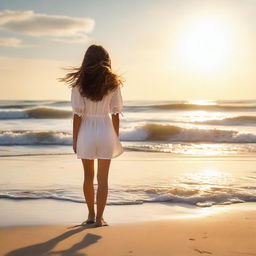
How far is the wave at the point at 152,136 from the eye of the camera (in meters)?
17.1

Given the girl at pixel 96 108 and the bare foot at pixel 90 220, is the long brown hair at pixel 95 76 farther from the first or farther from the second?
the bare foot at pixel 90 220

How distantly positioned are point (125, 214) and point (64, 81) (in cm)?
168

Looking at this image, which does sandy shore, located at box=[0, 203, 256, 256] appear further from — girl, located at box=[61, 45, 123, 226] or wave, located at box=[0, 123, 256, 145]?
wave, located at box=[0, 123, 256, 145]

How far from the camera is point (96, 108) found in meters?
4.85

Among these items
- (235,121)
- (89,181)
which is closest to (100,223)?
(89,181)

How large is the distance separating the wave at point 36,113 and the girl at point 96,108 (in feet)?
85.9

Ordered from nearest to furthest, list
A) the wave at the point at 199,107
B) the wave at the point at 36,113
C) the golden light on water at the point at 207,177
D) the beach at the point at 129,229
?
the beach at the point at 129,229, the golden light on water at the point at 207,177, the wave at the point at 36,113, the wave at the point at 199,107

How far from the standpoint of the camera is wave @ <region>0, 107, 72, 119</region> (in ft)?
103

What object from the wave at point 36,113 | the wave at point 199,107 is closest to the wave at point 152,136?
the wave at point 36,113

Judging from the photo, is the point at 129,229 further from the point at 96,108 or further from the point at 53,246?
the point at 96,108

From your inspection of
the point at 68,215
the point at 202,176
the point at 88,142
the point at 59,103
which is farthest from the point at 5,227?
the point at 59,103

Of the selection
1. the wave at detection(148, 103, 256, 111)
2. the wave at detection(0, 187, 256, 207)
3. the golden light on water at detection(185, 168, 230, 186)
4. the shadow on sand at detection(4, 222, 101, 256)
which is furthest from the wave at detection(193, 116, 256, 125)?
the shadow on sand at detection(4, 222, 101, 256)

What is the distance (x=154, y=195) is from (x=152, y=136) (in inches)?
505

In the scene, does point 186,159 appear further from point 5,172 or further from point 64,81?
point 64,81
